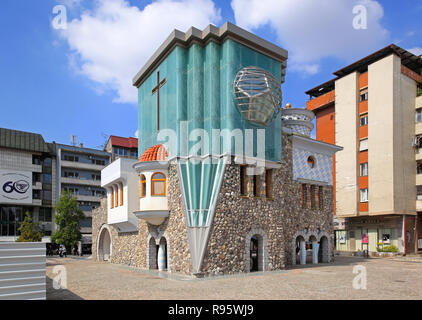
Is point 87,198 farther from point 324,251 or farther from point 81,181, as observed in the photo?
point 324,251

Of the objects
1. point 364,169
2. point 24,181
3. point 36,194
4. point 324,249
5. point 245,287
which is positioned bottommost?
point 324,249

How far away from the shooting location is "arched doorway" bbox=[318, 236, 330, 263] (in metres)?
26.1

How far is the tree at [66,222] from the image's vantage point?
4606cm

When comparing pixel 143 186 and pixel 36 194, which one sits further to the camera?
pixel 36 194

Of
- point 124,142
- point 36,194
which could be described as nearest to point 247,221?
point 36,194

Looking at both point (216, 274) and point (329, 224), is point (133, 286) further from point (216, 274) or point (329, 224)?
point (329, 224)

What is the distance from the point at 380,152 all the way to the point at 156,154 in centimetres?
2355

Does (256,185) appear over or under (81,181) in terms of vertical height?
→ under

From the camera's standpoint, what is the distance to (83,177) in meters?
57.8

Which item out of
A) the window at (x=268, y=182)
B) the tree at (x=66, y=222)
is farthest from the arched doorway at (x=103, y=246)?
the window at (x=268, y=182)

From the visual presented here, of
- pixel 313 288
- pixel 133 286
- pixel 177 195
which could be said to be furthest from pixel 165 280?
pixel 313 288

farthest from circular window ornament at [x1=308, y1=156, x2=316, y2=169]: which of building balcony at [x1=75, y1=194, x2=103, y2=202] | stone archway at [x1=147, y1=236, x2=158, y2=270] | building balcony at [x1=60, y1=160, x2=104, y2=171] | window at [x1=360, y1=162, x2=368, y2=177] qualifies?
building balcony at [x1=60, y1=160, x2=104, y2=171]

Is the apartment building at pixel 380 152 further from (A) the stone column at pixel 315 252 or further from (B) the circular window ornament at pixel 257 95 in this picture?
(B) the circular window ornament at pixel 257 95
